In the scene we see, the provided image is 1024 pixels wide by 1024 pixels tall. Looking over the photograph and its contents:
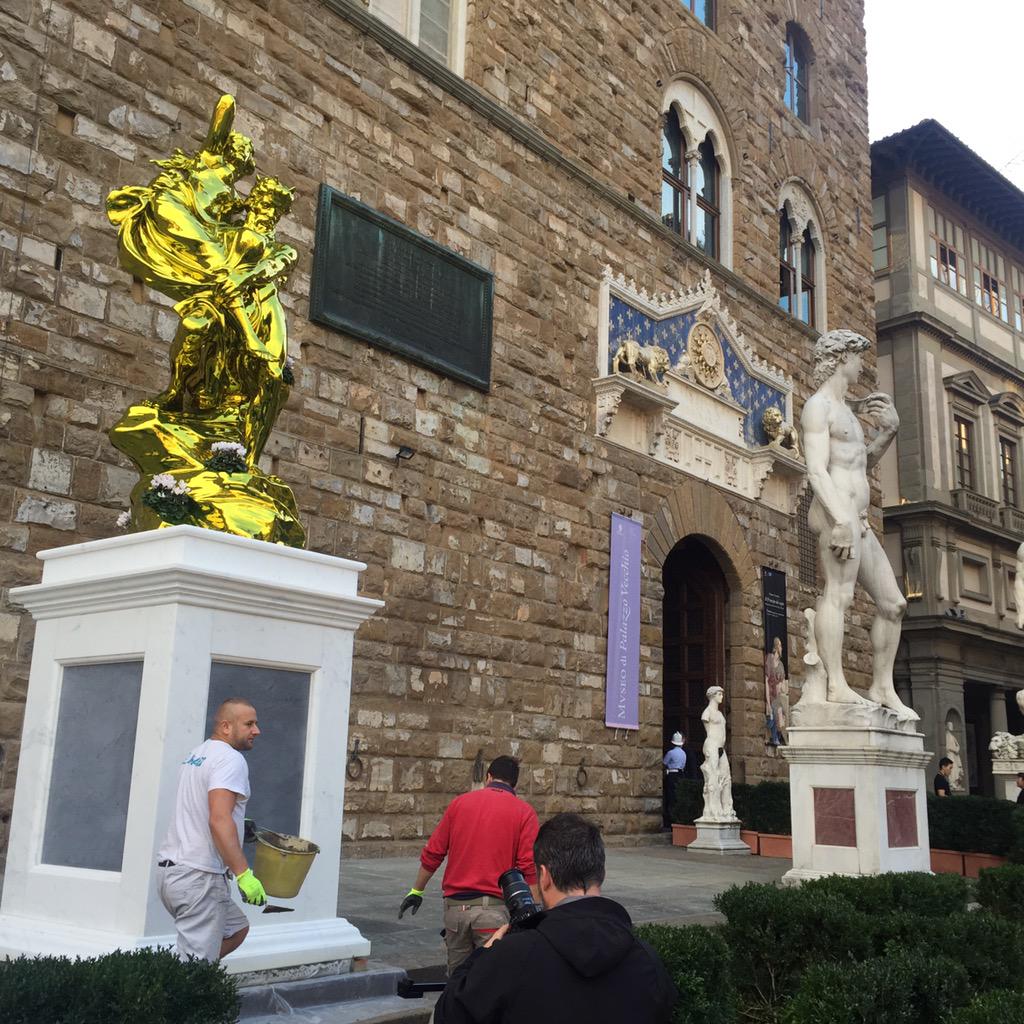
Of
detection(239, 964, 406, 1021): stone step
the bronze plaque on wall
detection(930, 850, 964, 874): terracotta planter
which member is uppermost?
the bronze plaque on wall

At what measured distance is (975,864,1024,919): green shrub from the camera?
7203mm

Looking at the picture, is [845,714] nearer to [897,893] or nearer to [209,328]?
[897,893]

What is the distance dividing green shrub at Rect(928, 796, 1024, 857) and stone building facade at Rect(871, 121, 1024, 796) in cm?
1417

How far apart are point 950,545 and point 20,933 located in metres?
26.7

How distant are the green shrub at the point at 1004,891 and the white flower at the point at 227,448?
5.30 metres

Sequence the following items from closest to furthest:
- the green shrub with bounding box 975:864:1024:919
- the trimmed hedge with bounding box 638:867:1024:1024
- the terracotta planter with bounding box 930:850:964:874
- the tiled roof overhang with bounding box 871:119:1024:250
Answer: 1. the trimmed hedge with bounding box 638:867:1024:1024
2. the green shrub with bounding box 975:864:1024:919
3. the terracotta planter with bounding box 930:850:964:874
4. the tiled roof overhang with bounding box 871:119:1024:250

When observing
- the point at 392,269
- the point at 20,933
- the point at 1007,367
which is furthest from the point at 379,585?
the point at 1007,367

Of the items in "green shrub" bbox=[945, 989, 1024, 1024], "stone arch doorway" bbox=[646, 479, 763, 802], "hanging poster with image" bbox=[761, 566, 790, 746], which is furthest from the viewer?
"hanging poster with image" bbox=[761, 566, 790, 746]

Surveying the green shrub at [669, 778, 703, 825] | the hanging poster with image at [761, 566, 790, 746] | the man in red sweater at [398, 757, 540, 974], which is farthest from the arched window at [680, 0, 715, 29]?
the man in red sweater at [398, 757, 540, 974]

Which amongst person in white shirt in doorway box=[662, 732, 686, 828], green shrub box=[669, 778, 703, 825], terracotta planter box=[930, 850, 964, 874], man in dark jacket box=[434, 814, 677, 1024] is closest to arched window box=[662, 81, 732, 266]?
person in white shirt in doorway box=[662, 732, 686, 828]

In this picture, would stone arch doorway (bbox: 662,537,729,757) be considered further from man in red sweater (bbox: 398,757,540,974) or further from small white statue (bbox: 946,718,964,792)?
man in red sweater (bbox: 398,757,540,974)

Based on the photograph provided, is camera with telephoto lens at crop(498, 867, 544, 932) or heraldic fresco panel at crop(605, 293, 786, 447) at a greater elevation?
heraldic fresco panel at crop(605, 293, 786, 447)

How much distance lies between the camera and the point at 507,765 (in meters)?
5.17

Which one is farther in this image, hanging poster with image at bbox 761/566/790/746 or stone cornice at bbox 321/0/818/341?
hanging poster with image at bbox 761/566/790/746
